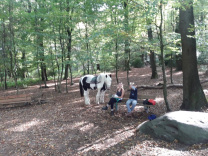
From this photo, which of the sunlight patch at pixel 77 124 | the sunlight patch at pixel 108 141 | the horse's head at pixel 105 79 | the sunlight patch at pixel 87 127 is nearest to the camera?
the sunlight patch at pixel 108 141

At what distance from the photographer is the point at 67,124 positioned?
640cm

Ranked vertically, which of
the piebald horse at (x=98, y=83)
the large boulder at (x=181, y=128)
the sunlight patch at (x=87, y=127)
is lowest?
the sunlight patch at (x=87, y=127)

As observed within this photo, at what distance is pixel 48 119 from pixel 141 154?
14.9ft

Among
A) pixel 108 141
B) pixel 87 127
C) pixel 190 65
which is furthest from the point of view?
pixel 190 65

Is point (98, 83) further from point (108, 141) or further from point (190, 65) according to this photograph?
point (190, 65)

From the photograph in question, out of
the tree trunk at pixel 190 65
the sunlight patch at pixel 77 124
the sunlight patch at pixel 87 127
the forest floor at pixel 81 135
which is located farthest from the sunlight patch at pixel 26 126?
the tree trunk at pixel 190 65

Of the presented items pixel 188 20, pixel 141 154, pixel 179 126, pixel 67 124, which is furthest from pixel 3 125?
pixel 188 20

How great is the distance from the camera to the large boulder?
13.5ft

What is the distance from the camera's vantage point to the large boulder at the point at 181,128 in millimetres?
4117

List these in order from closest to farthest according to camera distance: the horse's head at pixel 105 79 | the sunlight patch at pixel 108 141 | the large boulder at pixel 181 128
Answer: the large boulder at pixel 181 128
the sunlight patch at pixel 108 141
the horse's head at pixel 105 79

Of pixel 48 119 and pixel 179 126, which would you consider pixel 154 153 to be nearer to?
pixel 179 126

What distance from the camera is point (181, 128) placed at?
4316 millimetres

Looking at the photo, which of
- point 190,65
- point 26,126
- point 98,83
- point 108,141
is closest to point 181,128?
point 108,141

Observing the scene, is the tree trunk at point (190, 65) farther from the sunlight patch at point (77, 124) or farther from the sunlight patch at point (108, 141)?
the sunlight patch at point (77, 124)
